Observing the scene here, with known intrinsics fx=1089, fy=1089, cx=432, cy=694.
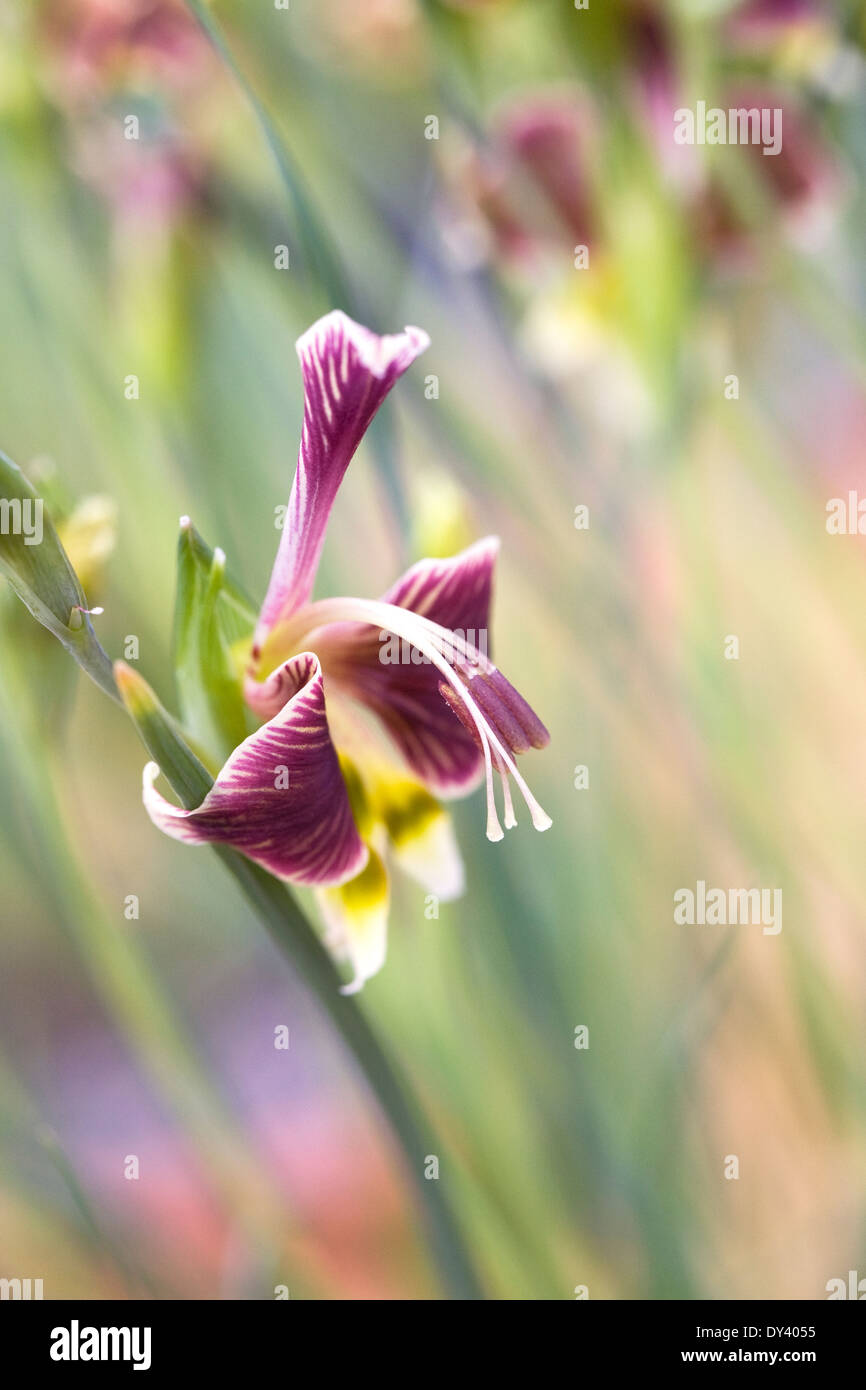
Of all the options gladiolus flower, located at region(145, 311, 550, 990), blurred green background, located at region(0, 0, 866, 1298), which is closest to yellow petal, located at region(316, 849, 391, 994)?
gladiolus flower, located at region(145, 311, 550, 990)

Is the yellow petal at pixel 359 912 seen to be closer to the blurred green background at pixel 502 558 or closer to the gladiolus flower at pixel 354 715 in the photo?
the gladiolus flower at pixel 354 715

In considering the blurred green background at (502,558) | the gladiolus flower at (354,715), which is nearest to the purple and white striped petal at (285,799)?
the gladiolus flower at (354,715)

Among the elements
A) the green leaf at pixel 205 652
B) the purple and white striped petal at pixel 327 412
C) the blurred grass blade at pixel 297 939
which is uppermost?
the purple and white striped petal at pixel 327 412

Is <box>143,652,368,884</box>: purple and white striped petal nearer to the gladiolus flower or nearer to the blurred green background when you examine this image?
the gladiolus flower

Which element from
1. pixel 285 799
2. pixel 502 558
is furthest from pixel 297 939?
pixel 502 558

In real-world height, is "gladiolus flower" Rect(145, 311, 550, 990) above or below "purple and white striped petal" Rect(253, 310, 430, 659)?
below

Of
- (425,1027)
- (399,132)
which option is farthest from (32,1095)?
(399,132)

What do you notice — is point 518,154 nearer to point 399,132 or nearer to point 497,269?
point 497,269

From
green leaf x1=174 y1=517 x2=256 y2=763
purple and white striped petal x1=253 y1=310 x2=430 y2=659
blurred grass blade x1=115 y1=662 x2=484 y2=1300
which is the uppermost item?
purple and white striped petal x1=253 y1=310 x2=430 y2=659
